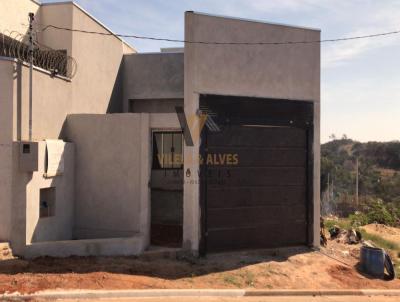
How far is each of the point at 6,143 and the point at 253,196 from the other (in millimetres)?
6750

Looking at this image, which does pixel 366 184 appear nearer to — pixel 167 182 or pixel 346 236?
pixel 346 236

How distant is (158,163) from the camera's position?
13305mm

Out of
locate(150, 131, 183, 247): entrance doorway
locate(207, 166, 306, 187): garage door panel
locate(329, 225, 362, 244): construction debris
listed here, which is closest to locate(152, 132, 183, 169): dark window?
locate(150, 131, 183, 247): entrance doorway

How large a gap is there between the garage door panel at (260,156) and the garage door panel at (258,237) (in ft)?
6.00

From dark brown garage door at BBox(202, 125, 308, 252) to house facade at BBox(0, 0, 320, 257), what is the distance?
0.10 ft

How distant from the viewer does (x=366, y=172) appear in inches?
2509

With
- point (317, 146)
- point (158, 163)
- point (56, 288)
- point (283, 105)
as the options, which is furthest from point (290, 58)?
point (56, 288)

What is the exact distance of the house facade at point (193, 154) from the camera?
9.91m

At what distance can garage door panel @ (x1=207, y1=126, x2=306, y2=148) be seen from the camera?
10.9 meters

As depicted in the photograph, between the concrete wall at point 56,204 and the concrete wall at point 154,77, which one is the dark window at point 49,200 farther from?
the concrete wall at point 154,77

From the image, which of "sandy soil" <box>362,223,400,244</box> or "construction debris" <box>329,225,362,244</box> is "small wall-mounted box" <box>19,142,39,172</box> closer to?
"construction debris" <box>329,225,362,244</box>

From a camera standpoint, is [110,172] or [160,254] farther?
[110,172]

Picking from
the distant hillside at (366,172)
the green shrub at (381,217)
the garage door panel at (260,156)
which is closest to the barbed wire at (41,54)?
the garage door panel at (260,156)

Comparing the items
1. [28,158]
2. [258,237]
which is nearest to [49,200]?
[28,158]
